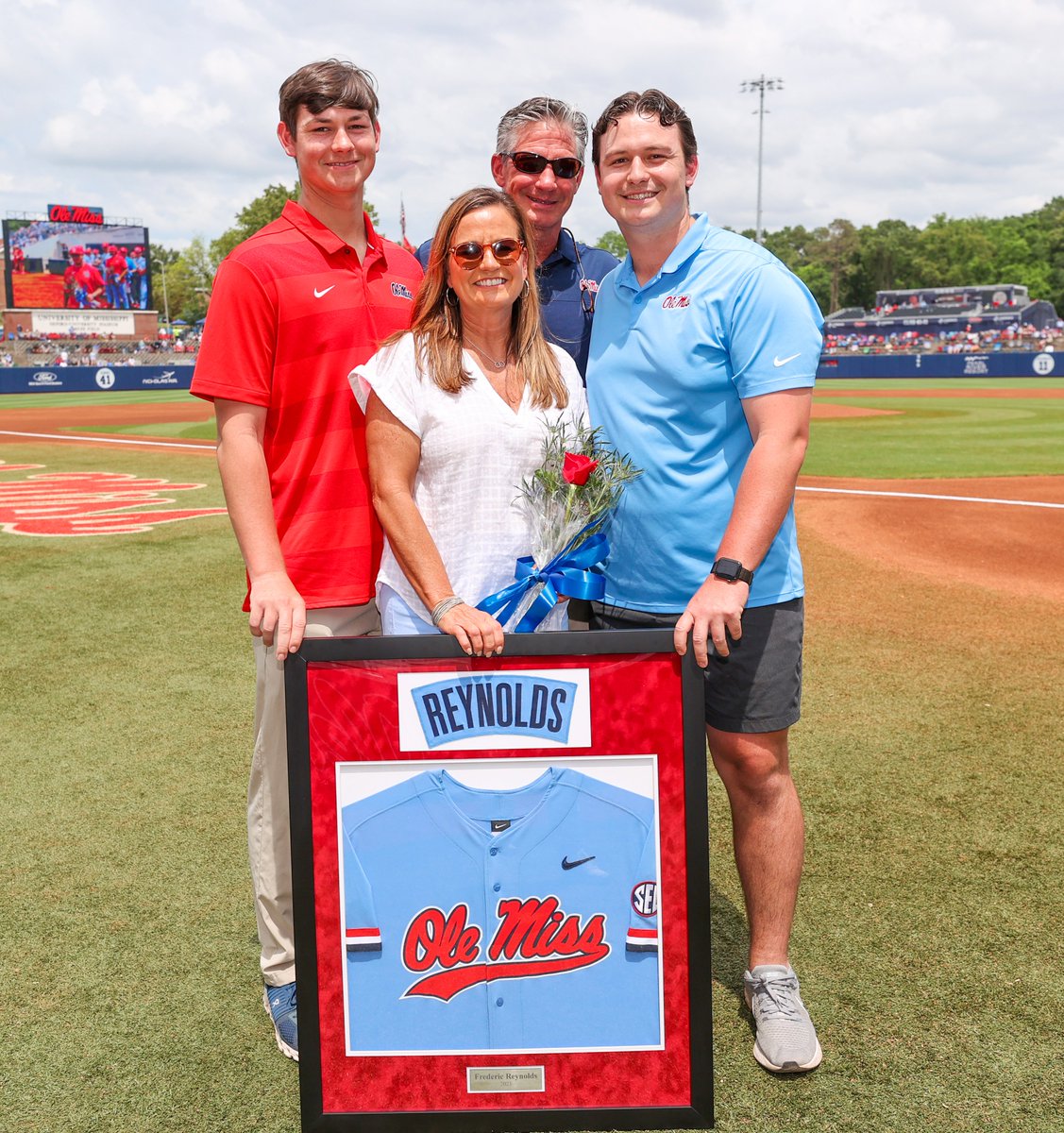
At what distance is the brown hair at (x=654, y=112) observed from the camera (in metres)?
2.74

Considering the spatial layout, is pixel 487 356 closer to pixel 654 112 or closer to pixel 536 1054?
pixel 654 112

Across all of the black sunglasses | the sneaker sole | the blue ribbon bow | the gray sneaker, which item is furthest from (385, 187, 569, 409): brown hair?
the sneaker sole

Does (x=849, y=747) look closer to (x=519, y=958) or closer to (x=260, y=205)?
(x=519, y=958)

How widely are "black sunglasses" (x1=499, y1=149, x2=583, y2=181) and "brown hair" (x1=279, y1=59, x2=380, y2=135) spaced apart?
0.67 metres

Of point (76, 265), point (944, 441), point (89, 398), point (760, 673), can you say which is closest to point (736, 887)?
point (760, 673)

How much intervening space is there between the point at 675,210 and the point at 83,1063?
274 cm

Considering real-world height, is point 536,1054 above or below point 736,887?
above

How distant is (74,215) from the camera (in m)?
70.2

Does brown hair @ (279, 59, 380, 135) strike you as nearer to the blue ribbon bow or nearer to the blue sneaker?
the blue ribbon bow

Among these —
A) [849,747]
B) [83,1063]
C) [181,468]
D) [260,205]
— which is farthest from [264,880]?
[260,205]

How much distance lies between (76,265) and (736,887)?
74.6m

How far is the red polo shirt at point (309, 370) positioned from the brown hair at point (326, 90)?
27cm

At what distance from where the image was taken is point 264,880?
2.98 metres

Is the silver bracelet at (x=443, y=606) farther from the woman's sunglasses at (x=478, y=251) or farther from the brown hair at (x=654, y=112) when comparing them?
the brown hair at (x=654, y=112)
